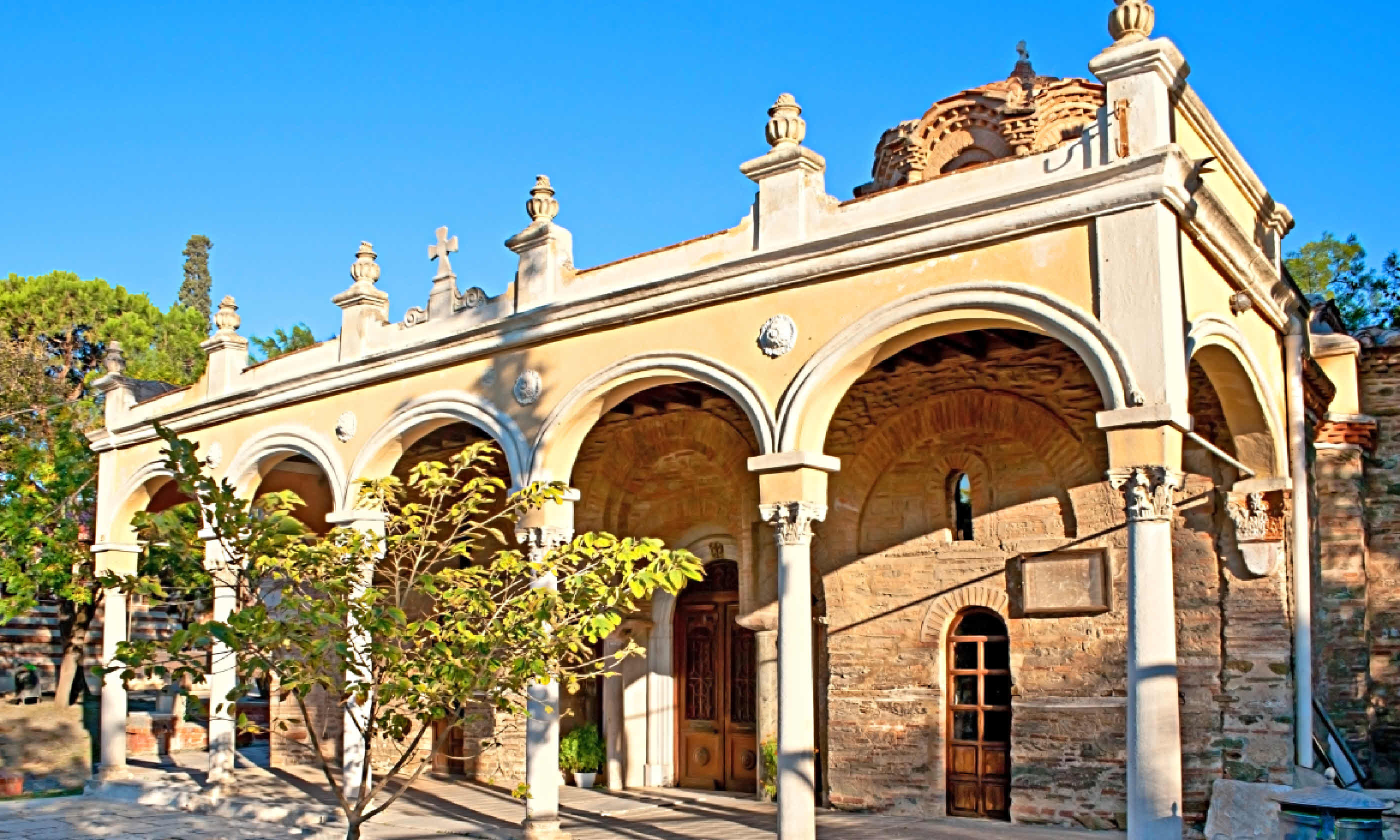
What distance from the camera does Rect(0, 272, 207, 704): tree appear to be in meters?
17.0

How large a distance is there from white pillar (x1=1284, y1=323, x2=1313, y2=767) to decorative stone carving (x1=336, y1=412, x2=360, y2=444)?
28.8ft

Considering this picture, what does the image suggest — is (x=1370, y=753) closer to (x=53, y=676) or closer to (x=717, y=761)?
(x=717, y=761)

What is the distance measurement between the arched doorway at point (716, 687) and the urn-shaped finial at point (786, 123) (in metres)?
4.95

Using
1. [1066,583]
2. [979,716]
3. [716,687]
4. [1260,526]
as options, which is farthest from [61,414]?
[1260,526]

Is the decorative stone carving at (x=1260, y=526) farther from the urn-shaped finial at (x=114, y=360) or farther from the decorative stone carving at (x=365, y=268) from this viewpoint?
the urn-shaped finial at (x=114, y=360)

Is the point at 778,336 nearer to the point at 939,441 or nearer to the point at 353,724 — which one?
the point at 939,441

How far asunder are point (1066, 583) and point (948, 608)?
1.14m

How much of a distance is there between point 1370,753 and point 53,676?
20.2 m

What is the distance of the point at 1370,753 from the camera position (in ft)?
39.4

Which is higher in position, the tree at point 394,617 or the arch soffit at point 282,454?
the arch soffit at point 282,454

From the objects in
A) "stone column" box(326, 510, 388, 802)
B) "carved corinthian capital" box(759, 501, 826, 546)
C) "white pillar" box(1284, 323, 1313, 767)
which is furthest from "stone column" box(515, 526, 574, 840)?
"white pillar" box(1284, 323, 1313, 767)

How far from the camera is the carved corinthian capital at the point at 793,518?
986 centimetres

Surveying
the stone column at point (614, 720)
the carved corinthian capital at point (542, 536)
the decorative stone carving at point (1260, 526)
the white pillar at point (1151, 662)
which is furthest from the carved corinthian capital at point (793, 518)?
the stone column at point (614, 720)

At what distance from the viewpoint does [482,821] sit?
1224 cm
